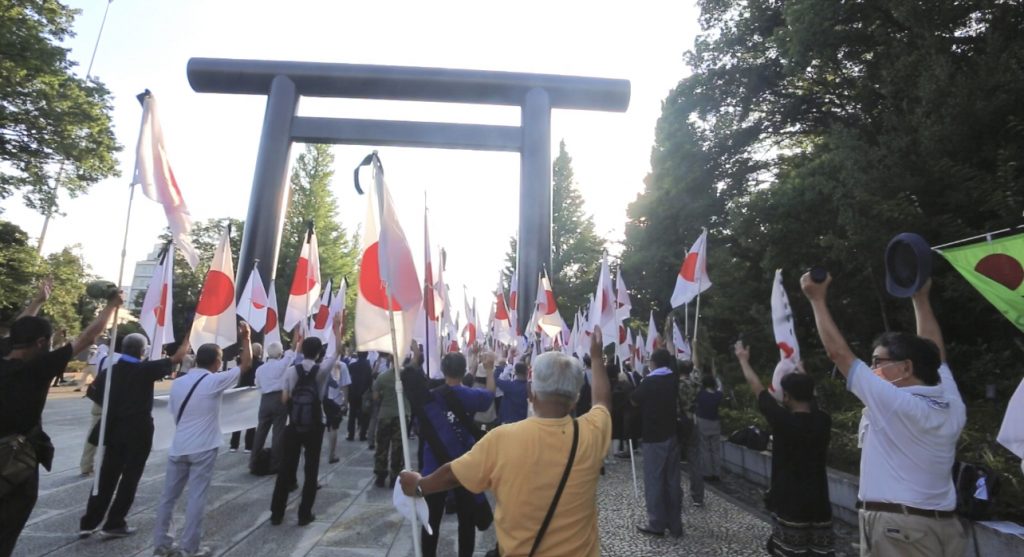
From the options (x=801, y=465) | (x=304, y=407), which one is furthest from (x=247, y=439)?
(x=801, y=465)

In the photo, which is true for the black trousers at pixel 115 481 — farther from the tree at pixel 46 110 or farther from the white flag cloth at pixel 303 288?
the tree at pixel 46 110

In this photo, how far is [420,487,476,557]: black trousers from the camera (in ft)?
12.1

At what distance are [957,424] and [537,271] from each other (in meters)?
8.26

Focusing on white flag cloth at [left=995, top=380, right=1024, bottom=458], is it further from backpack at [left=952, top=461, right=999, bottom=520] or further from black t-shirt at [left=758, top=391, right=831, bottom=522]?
black t-shirt at [left=758, top=391, right=831, bottom=522]

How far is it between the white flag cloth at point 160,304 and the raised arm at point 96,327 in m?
2.68

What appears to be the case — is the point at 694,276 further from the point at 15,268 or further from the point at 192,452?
the point at 15,268

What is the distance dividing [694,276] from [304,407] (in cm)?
511

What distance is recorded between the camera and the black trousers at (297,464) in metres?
5.06

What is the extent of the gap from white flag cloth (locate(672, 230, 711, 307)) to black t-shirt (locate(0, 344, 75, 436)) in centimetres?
626

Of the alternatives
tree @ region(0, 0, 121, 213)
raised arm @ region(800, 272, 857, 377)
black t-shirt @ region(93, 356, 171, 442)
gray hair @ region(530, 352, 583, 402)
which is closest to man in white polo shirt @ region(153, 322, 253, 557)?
black t-shirt @ region(93, 356, 171, 442)

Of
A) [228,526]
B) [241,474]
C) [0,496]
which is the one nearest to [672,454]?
[228,526]

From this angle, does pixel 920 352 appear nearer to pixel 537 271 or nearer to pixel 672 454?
pixel 672 454

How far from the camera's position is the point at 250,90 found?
11.8 metres

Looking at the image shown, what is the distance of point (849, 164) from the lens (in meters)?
9.81
